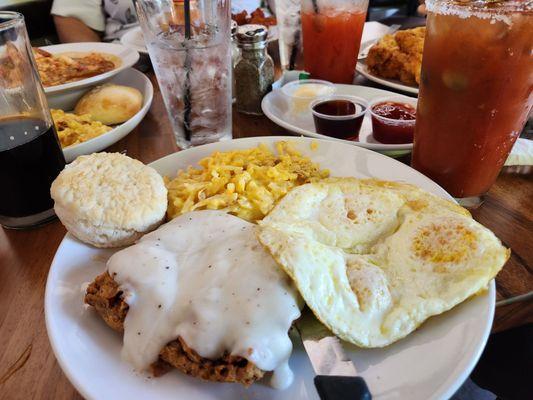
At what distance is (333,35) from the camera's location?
239 cm

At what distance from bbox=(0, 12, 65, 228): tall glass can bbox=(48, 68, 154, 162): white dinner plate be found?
0.56 feet

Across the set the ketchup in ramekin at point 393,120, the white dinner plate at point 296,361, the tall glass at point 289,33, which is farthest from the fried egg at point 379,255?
the tall glass at point 289,33

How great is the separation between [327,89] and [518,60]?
1038 mm

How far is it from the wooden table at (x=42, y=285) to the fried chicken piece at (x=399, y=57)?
0.95 m

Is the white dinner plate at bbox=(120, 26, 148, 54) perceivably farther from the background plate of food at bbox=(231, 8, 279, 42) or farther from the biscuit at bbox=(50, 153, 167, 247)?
the biscuit at bbox=(50, 153, 167, 247)

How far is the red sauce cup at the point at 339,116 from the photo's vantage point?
6.02 ft

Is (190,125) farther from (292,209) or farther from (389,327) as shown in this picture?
(389,327)

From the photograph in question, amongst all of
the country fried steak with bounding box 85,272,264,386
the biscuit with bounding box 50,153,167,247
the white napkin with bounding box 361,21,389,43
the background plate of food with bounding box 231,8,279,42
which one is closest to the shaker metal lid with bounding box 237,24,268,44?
the background plate of food with bounding box 231,8,279,42

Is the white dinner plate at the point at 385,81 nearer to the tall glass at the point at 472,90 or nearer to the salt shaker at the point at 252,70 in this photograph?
the salt shaker at the point at 252,70

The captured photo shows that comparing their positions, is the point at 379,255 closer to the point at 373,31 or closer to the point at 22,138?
the point at 22,138

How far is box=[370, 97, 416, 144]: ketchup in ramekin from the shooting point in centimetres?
177

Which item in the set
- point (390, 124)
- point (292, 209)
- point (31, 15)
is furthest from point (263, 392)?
point (31, 15)

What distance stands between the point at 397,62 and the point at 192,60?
126cm

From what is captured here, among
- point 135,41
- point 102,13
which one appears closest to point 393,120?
point 135,41
